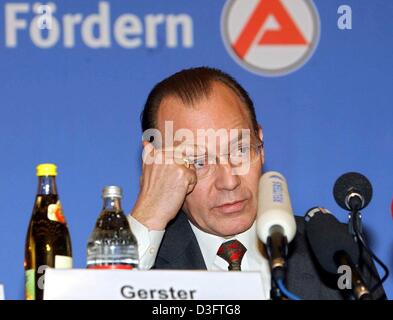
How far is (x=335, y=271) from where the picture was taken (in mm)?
1822

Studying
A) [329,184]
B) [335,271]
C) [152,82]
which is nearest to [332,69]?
[329,184]

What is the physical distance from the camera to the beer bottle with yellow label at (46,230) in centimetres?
207

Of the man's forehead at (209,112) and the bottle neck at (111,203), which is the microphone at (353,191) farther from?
the man's forehead at (209,112)

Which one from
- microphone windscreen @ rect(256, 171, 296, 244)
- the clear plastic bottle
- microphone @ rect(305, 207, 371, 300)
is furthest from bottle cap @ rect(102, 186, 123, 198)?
microphone @ rect(305, 207, 371, 300)

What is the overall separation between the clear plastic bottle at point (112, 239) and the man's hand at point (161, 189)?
0.37 meters

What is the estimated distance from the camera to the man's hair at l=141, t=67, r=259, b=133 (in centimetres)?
279

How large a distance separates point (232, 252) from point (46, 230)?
74 centimetres

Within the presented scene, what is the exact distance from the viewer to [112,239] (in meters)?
2.03

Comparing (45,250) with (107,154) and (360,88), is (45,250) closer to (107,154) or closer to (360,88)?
(107,154)

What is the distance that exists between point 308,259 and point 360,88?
0.83 m

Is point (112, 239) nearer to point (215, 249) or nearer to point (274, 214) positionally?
point (274, 214)

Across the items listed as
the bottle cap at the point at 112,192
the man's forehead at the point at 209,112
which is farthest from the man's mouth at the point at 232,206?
the bottle cap at the point at 112,192

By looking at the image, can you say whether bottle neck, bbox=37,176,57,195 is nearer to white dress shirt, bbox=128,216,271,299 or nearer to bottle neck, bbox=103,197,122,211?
bottle neck, bbox=103,197,122,211

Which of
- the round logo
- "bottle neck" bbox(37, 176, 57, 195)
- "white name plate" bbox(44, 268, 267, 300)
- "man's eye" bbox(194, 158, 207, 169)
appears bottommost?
"white name plate" bbox(44, 268, 267, 300)
